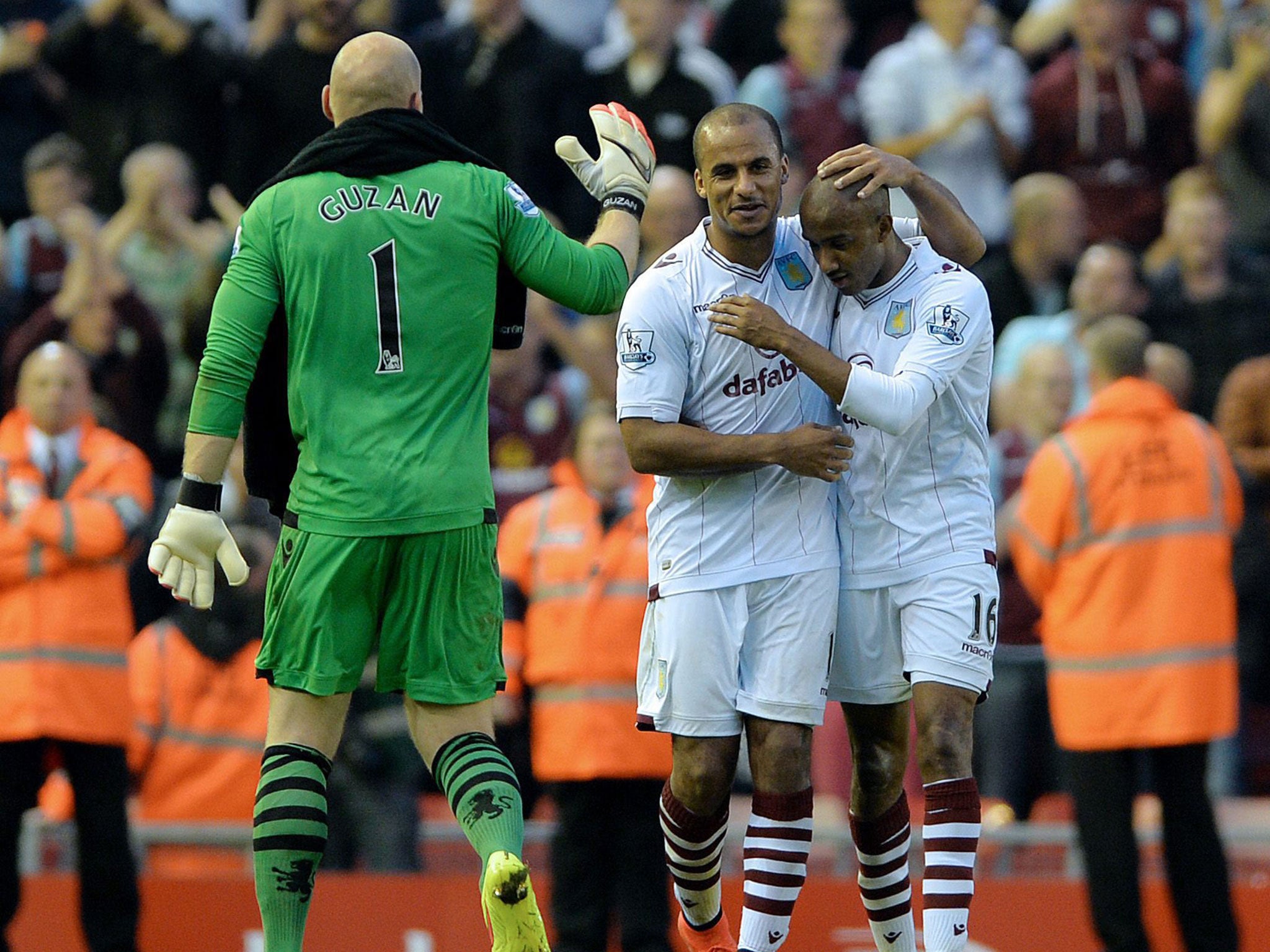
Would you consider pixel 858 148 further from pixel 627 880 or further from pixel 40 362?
pixel 40 362

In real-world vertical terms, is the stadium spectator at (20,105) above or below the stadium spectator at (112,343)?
above

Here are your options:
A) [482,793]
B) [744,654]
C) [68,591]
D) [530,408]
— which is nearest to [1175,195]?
[530,408]

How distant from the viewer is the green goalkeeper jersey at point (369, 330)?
6.07 metres

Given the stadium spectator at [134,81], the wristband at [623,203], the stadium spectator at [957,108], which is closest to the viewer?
the wristband at [623,203]

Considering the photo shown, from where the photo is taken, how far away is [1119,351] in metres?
8.99

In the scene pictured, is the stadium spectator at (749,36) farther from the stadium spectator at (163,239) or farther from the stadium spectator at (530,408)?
the stadium spectator at (163,239)

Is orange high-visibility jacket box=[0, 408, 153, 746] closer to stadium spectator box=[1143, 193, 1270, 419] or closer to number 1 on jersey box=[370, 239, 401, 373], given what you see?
number 1 on jersey box=[370, 239, 401, 373]

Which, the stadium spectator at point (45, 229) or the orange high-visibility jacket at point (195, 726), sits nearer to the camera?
the orange high-visibility jacket at point (195, 726)

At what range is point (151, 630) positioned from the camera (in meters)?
10.3

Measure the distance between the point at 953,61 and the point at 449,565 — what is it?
6.74 metres

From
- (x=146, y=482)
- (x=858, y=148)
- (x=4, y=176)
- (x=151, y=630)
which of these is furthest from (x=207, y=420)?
(x=4, y=176)

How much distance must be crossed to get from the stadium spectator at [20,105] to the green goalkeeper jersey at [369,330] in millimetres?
7617

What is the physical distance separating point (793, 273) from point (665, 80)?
5642mm

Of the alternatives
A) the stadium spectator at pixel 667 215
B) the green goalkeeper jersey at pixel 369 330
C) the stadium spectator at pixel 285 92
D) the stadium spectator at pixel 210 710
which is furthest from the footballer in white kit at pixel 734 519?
the stadium spectator at pixel 285 92
